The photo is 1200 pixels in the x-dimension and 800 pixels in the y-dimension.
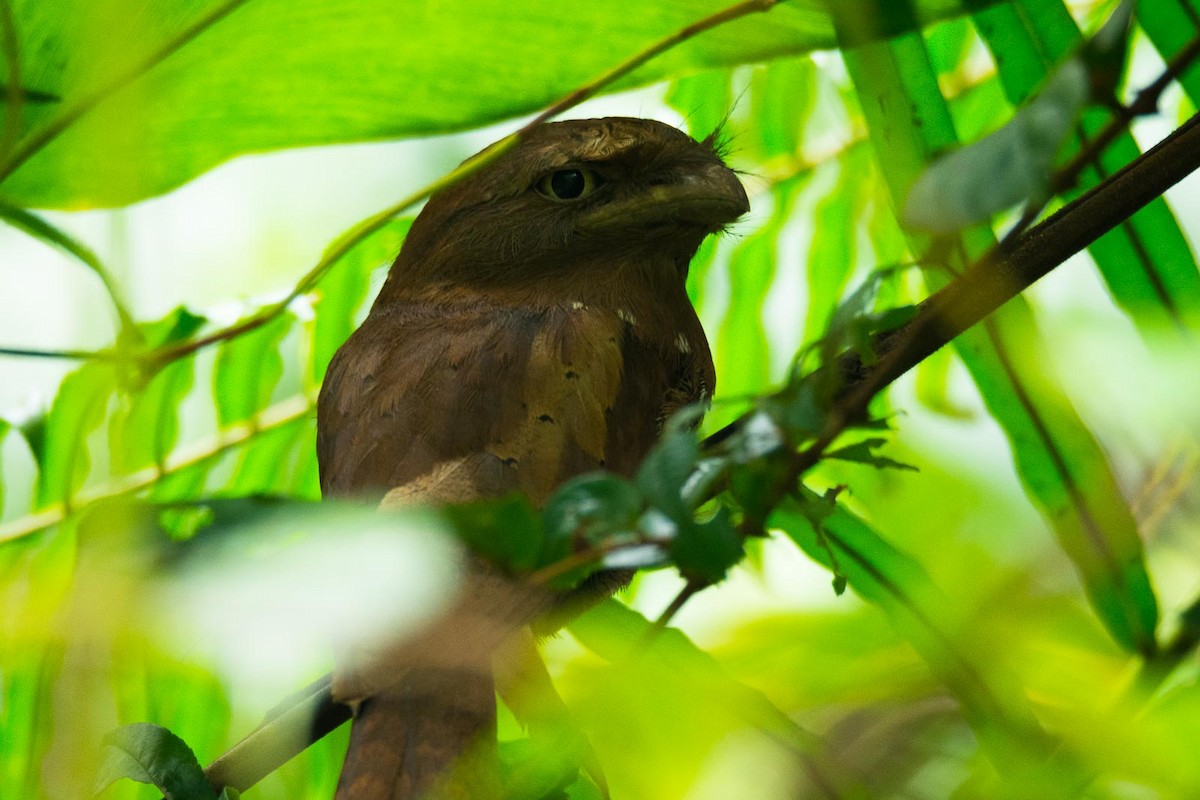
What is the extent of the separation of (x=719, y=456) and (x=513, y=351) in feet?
2.69

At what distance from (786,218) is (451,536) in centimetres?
147

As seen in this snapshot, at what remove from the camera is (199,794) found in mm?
898

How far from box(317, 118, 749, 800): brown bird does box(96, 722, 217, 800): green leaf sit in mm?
117

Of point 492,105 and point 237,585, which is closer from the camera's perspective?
point 237,585

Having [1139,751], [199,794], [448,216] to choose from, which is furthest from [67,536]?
[1139,751]

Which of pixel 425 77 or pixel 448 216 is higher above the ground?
pixel 425 77

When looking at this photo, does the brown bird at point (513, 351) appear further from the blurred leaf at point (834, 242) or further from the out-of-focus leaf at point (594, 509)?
the out-of-focus leaf at point (594, 509)

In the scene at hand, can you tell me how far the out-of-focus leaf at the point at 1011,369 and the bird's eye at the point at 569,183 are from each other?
1.94 ft

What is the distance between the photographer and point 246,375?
1946 millimetres

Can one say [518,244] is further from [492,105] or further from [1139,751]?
[1139,751]

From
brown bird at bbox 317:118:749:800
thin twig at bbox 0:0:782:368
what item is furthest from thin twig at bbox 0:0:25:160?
brown bird at bbox 317:118:749:800

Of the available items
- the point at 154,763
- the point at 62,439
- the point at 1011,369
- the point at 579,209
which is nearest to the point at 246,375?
the point at 62,439

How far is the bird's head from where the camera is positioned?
5.53 feet

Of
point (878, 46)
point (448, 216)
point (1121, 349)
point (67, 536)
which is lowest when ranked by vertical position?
point (67, 536)
